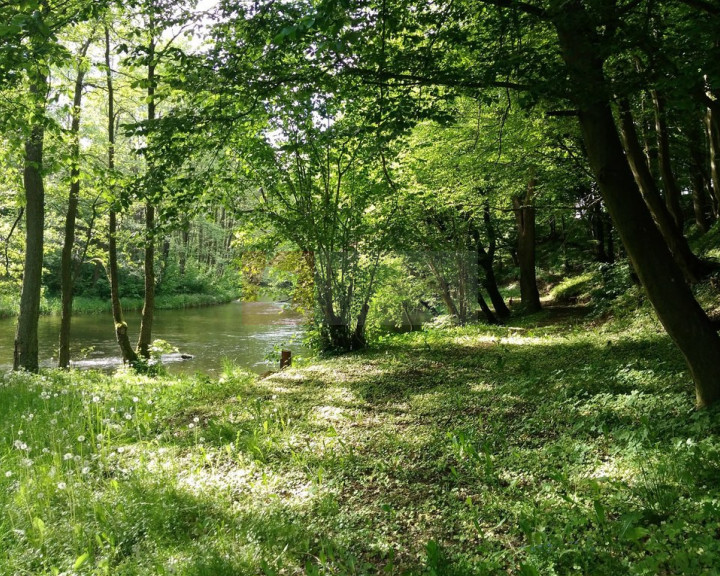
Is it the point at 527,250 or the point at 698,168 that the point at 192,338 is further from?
the point at 698,168

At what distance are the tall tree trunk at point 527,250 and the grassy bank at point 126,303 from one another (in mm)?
23094

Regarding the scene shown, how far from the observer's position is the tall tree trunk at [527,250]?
13.4 meters

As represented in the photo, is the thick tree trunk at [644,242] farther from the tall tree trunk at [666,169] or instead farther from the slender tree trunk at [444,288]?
the slender tree trunk at [444,288]

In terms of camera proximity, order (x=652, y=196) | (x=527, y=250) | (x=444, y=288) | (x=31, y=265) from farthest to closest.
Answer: (x=527, y=250)
(x=444, y=288)
(x=31, y=265)
(x=652, y=196)

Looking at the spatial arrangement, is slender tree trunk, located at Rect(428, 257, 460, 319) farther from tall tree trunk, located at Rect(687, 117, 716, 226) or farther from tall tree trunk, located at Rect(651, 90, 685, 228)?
tall tree trunk, located at Rect(687, 117, 716, 226)

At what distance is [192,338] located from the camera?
62.4ft

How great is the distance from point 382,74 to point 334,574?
379cm

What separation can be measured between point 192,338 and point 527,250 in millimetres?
13181

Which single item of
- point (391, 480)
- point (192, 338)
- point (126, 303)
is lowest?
point (192, 338)

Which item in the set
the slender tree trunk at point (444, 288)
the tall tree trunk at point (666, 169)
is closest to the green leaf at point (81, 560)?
the tall tree trunk at point (666, 169)

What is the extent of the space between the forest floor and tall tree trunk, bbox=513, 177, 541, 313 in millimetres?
7596

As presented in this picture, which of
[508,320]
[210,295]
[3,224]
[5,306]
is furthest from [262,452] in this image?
[210,295]

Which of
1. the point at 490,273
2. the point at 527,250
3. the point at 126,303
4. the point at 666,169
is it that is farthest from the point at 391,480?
the point at 126,303

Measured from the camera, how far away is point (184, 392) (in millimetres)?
6965
